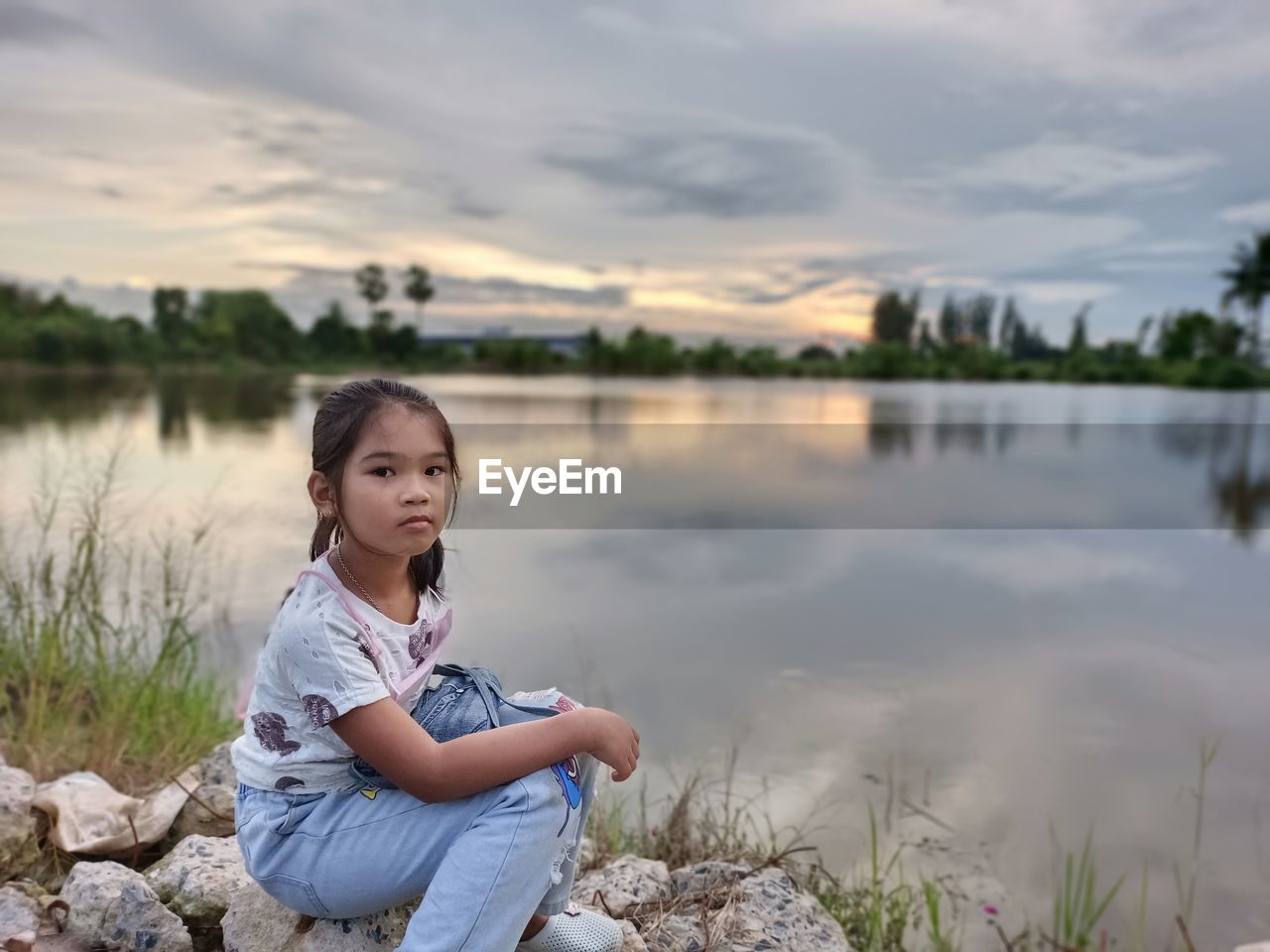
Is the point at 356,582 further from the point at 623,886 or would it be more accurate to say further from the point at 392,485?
the point at 623,886

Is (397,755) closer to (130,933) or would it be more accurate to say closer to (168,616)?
(130,933)

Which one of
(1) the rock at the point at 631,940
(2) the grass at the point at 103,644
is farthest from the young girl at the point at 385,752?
(2) the grass at the point at 103,644

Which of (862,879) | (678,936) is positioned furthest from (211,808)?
(862,879)

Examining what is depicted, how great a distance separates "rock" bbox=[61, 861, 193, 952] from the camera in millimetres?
2127

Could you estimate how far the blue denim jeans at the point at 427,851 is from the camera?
1.61 meters

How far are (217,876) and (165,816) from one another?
485mm

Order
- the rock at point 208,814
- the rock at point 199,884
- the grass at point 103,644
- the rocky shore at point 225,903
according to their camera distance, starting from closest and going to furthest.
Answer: the rocky shore at point 225,903 < the rock at point 199,884 < the rock at point 208,814 < the grass at point 103,644

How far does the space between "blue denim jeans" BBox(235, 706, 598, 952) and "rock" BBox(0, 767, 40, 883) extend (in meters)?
1.17

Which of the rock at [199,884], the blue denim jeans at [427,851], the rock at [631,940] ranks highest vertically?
the blue denim jeans at [427,851]

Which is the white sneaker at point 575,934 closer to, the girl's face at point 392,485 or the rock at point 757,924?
the rock at point 757,924

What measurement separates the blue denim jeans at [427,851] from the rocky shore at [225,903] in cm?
16

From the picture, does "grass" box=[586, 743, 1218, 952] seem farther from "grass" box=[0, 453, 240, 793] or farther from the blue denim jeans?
"grass" box=[0, 453, 240, 793]

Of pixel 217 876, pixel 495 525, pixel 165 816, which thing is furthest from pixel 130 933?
pixel 495 525

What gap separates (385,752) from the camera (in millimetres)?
1580
